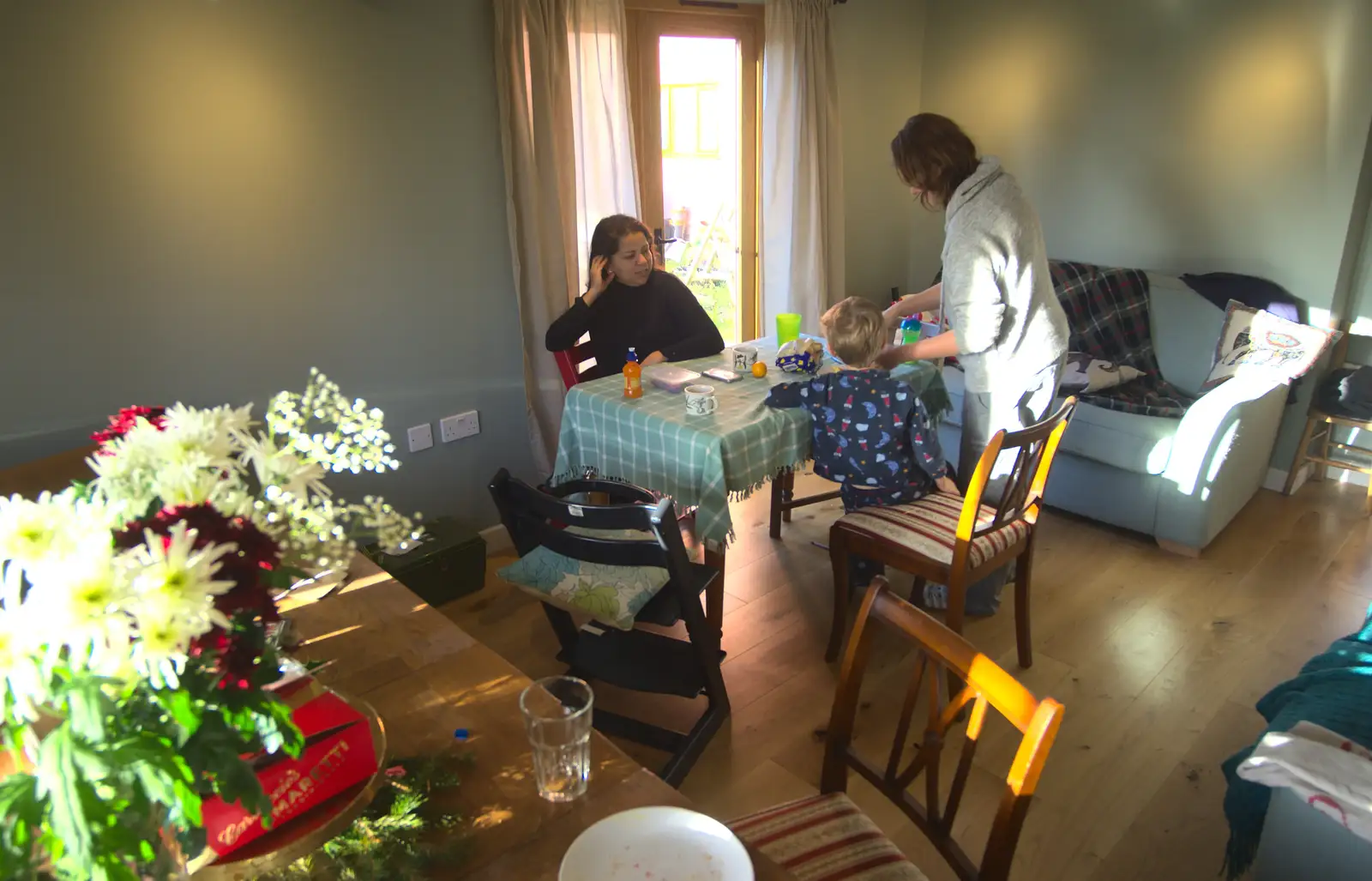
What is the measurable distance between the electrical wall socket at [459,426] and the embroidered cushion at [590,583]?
115 centimetres

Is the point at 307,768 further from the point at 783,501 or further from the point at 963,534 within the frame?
the point at 783,501

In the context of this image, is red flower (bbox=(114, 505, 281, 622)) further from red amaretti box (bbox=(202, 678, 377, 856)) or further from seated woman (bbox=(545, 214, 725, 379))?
seated woman (bbox=(545, 214, 725, 379))

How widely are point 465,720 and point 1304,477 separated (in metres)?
4.00

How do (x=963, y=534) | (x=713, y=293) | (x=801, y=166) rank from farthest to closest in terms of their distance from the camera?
(x=713, y=293) < (x=801, y=166) < (x=963, y=534)

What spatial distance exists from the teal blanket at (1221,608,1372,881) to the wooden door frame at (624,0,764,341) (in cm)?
275

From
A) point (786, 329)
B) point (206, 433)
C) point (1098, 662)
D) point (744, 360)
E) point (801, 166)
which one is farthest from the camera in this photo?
point (801, 166)

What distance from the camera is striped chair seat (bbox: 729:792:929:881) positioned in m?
1.25

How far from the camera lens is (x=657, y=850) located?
3.10 feet

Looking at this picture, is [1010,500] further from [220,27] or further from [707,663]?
[220,27]

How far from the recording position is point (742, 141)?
409cm

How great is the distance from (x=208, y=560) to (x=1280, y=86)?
167 inches

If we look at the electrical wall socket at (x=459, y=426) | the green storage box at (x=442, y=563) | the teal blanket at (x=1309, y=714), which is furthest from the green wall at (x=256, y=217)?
the teal blanket at (x=1309, y=714)

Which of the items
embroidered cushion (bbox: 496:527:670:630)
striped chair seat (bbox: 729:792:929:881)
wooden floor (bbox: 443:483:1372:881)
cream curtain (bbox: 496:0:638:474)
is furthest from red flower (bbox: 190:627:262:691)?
cream curtain (bbox: 496:0:638:474)

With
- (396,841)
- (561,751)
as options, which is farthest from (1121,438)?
(396,841)
